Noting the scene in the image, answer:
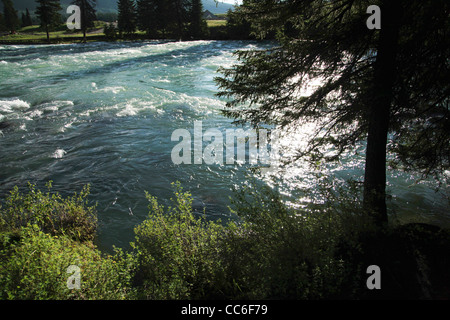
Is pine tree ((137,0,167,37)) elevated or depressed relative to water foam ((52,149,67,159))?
elevated

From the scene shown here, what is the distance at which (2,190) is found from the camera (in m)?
9.34

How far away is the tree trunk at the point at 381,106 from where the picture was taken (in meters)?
5.17

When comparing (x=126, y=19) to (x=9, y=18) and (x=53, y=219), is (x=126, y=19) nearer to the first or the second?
(x=9, y=18)

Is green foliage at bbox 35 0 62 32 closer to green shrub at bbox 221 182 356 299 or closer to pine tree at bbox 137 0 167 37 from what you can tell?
pine tree at bbox 137 0 167 37

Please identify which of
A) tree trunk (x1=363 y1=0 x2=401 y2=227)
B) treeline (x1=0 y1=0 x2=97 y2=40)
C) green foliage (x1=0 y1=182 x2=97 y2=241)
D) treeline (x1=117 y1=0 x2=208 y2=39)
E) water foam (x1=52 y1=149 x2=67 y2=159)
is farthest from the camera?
treeline (x1=117 y1=0 x2=208 y2=39)

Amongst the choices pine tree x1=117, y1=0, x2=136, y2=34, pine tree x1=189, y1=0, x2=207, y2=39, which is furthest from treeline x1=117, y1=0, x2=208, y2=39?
pine tree x1=189, y1=0, x2=207, y2=39

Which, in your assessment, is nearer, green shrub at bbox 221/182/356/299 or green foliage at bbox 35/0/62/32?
green shrub at bbox 221/182/356/299

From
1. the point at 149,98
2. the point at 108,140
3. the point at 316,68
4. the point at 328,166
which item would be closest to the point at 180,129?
the point at 108,140

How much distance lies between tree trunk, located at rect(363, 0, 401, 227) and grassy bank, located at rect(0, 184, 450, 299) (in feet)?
2.05

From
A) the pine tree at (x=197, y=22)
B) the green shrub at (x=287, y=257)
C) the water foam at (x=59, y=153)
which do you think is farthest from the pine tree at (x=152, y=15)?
the green shrub at (x=287, y=257)

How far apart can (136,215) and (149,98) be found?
13.0 metres

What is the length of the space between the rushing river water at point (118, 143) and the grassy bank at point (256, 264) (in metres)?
2.31

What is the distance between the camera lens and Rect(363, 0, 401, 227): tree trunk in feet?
17.0

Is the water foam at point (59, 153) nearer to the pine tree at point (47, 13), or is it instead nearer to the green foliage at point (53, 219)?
the green foliage at point (53, 219)
